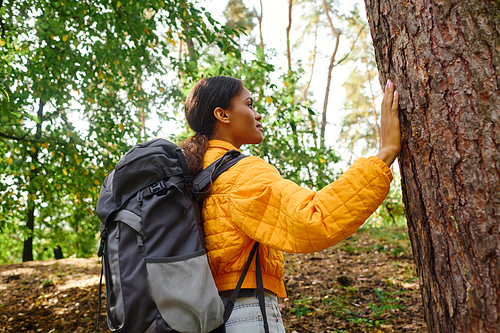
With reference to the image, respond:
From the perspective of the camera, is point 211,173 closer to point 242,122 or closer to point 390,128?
point 242,122

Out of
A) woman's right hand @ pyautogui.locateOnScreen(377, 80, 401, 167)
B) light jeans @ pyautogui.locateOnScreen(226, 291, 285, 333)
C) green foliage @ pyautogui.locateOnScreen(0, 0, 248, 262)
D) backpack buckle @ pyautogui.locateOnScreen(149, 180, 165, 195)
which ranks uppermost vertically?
green foliage @ pyautogui.locateOnScreen(0, 0, 248, 262)

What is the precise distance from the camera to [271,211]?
1.36 m

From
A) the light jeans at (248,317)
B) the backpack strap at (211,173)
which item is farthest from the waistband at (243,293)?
the backpack strap at (211,173)

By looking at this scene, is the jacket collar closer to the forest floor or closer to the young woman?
the young woman

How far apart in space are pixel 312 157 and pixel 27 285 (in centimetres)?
522

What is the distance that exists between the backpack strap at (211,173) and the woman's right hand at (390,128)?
0.61 m

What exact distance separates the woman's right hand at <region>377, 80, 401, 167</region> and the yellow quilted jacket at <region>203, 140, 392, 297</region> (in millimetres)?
116

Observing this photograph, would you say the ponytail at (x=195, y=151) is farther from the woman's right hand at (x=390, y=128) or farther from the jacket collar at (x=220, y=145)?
the woman's right hand at (x=390, y=128)

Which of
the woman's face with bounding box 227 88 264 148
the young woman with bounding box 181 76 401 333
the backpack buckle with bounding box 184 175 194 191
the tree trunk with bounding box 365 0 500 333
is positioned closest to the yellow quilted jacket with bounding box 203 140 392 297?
the young woman with bounding box 181 76 401 333

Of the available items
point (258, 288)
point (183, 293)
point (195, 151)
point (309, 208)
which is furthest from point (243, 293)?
point (195, 151)

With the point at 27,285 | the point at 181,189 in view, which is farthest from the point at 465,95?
the point at 27,285

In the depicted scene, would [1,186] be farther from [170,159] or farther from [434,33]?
[434,33]

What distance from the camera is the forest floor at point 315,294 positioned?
150 inches

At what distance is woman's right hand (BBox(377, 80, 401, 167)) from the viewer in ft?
4.67
